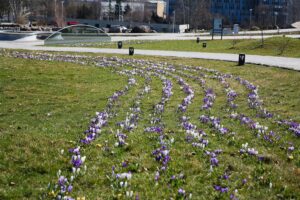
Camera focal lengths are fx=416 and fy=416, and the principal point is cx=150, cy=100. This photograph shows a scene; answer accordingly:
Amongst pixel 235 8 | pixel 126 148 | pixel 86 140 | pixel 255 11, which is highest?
pixel 235 8

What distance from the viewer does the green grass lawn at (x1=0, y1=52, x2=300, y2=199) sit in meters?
5.65

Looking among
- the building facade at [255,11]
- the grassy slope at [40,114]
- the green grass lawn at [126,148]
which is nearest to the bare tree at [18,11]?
the building facade at [255,11]

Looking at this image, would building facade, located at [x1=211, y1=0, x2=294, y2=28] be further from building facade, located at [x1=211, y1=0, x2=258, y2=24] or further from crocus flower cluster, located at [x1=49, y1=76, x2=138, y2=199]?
crocus flower cluster, located at [x1=49, y1=76, x2=138, y2=199]

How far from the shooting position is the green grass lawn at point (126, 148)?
223 inches

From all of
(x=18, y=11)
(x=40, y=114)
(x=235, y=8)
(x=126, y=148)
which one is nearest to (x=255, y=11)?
(x=235, y=8)

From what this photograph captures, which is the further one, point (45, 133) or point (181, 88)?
point (181, 88)

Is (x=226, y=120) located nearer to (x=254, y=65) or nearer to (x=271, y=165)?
(x=271, y=165)

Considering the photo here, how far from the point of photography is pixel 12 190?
547cm

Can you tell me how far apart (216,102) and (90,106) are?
3.52m

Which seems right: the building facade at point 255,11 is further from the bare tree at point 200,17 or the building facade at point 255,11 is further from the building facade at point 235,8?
the bare tree at point 200,17

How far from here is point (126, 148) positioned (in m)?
7.24

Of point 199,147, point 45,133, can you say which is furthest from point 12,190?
point 199,147

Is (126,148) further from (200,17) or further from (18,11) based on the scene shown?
(200,17)

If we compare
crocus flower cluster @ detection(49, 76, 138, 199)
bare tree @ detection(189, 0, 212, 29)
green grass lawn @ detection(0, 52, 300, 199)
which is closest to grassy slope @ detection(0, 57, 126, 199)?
green grass lawn @ detection(0, 52, 300, 199)
